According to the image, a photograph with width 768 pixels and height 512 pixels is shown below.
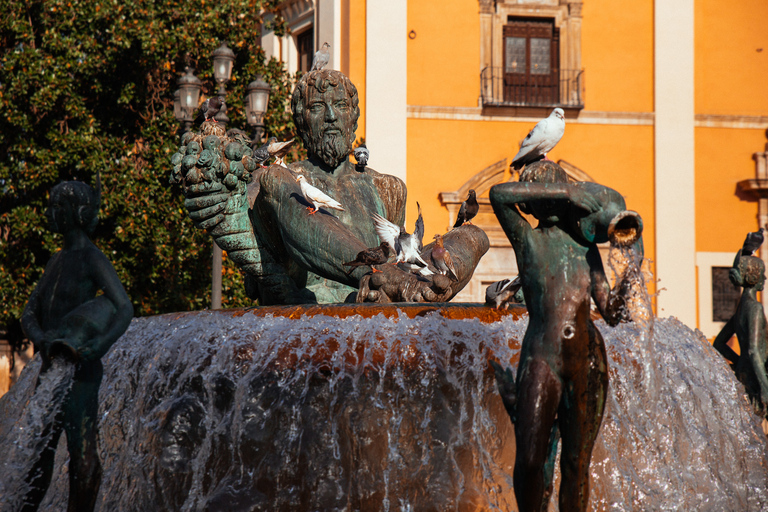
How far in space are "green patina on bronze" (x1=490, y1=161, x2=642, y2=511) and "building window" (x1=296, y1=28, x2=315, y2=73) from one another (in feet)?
63.7

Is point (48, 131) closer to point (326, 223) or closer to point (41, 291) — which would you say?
point (326, 223)

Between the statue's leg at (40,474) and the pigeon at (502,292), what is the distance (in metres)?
1.82

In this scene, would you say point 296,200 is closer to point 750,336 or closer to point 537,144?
point 537,144

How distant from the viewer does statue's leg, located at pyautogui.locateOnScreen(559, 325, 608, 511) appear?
406 centimetres

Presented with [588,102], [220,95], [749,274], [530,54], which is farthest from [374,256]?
[588,102]

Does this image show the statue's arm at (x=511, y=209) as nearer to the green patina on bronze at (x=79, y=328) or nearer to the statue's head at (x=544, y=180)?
the statue's head at (x=544, y=180)

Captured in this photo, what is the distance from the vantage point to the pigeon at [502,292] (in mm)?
5094

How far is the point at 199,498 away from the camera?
16.1ft

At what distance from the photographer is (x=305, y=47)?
23547 mm

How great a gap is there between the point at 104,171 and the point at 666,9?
473 inches

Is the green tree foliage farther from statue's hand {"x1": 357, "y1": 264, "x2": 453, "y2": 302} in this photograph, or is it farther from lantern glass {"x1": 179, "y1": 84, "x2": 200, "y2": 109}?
statue's hand {"x1": 357, "y1": 264, "x2": 453, "y2": 302}

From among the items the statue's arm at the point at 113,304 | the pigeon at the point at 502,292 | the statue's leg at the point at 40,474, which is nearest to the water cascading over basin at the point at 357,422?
the pigeon at the point at 502,292

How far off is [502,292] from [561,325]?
1140 mm

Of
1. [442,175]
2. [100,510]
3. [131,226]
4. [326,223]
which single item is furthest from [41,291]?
[442,175]
